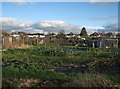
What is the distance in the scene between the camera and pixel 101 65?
12219 millimetres

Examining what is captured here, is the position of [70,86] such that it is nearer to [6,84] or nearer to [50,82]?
[50,82]

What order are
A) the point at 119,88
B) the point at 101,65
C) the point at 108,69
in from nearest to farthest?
1. the point at 119,88
2. the point at 108,69
3. the point at 101,65

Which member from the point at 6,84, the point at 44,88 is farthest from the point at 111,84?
the point at 6,84

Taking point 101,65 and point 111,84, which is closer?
point 111,84

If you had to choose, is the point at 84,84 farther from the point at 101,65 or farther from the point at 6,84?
the point at 101,65

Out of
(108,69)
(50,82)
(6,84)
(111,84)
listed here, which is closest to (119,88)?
(111,84)

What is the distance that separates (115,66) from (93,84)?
5.07 m

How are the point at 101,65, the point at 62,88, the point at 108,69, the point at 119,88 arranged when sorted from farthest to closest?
the point at 101,65 < the point at 108,69 < the point at 62,88 < the point at 119,88

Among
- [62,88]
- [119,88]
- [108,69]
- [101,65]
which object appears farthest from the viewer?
[101,65]

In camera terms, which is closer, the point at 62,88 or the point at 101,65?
the point at 62,88

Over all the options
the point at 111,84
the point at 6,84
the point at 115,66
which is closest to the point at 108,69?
the point at 115,66

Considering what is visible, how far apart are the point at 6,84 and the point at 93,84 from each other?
8.16ft

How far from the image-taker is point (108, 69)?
11.5m

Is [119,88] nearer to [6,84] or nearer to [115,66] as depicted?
[6,84]
